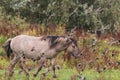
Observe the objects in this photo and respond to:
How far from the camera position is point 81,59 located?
55.2 feet

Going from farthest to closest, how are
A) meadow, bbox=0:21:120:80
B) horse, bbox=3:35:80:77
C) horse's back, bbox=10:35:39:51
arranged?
meadow, bbox=0:21:120:80 < horse's back, bbox=10:35:39:51 < horse, bbox=3:35:80:77

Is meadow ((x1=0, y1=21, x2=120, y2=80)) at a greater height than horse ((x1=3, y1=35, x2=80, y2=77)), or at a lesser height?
lesser

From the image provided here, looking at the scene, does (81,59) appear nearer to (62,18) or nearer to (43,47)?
(43,47)

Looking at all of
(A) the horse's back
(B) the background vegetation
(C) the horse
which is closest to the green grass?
(C) the horse

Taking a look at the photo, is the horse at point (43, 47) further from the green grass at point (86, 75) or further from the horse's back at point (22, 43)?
the green grass at point (86, 75)

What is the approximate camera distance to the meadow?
13.6 m

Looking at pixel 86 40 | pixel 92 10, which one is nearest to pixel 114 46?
pixel 86 40

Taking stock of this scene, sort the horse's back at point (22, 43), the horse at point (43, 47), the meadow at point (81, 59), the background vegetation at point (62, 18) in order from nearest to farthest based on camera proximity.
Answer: the horse at point (43, 47) → the horse's back at point (22, 43) → the meadow at point (81, 59) → the background vegetation at point (62, 18)

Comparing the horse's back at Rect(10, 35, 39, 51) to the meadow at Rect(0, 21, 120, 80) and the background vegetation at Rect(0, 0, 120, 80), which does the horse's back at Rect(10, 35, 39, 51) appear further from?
the background vegetation at Rect(0, 0, 120, 80)

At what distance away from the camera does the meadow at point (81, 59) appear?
1361 cm

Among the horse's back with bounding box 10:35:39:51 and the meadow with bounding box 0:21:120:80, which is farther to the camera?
the meadow with bounding box 0:21:120:80

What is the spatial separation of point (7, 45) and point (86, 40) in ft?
25.0

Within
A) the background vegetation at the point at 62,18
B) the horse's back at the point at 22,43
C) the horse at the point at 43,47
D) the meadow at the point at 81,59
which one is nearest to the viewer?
the horse at the point at 43,47

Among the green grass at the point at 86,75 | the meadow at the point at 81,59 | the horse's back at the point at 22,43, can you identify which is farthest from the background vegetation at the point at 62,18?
the horse's back at the point at 22,43
